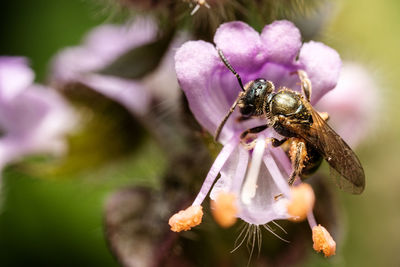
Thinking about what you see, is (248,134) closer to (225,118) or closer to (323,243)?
(225,118)

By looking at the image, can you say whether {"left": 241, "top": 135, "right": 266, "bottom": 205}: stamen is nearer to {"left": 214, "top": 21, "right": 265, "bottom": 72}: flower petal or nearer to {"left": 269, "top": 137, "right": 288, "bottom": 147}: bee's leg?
{"left": 269, "top": 137, "right": 288, "bottom": 147}: bee's leg

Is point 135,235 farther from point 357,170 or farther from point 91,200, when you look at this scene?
point 91,200

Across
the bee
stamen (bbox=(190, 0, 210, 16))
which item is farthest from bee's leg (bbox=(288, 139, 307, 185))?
stamen (bbox=(190, 0, 210, 16))

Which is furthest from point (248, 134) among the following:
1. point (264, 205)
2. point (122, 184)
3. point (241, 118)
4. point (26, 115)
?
point (122, 184)

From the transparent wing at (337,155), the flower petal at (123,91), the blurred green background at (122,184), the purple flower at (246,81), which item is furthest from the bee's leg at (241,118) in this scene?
the blurred green background at (122,184)

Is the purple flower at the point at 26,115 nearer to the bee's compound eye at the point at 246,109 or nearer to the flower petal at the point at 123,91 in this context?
the flower petal at the point at 123,91

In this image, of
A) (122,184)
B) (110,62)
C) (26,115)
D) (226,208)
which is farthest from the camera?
(122,184)
